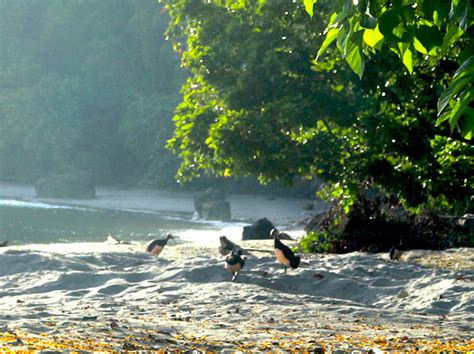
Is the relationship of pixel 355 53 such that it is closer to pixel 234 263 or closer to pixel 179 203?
pixel 234 263

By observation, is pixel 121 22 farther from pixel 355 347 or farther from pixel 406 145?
pixel 355 347

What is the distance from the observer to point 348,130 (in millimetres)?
16953

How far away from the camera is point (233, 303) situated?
380 inches

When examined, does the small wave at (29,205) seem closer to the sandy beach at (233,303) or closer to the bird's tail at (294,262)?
the sandy beach at (233,303)

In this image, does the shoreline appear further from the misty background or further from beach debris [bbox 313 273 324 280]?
beach debris [bbox 313 273 324 280]

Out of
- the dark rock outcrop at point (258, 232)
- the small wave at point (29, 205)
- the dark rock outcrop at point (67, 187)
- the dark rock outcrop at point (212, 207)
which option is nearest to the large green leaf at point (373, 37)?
the dark rock outcrop at point (258, 232)

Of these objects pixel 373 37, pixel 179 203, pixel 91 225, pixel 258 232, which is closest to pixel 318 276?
pixel 373 37

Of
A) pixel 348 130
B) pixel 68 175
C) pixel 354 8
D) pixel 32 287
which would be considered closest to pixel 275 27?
pixel 348 130

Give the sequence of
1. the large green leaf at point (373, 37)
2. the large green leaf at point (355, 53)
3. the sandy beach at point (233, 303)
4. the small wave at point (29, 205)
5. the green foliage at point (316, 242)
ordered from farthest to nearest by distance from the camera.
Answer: the small wave at point (29, 205)
the green foliage at point (316, 242)
the sandy beach at point (233, 303)
the large green leaf at point (373, 37)
the large green leaf at point (355, 53)

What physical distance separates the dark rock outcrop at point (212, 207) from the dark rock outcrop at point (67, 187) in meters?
13.1

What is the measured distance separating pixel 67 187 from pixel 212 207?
16.2m

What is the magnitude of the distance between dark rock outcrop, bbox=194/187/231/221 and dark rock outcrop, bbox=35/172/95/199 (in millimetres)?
13131

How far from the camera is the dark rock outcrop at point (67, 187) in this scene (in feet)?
190

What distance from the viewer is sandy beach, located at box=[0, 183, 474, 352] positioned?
23.0ft
